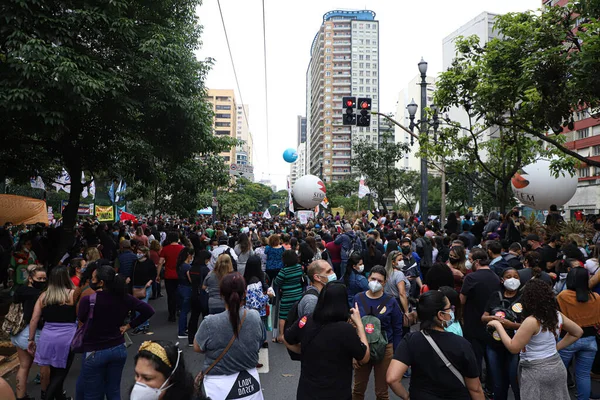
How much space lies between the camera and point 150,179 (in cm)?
1534

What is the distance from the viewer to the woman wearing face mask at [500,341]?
4.79 meters

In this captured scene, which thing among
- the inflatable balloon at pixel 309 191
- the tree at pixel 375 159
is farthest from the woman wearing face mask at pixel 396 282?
the tree at pixel 375 159

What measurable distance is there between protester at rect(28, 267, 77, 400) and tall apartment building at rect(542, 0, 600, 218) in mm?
42452

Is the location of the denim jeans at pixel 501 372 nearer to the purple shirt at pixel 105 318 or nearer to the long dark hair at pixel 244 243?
→ the purple shirt at pixel 105 318

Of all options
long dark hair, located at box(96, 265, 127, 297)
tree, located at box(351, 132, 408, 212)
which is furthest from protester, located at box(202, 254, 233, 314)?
tree, located at box(351, 132, 408, 212)

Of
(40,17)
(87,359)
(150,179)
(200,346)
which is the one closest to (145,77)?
(40,17)

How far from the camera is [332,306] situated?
3.44m

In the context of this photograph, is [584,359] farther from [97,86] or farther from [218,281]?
[97,86]

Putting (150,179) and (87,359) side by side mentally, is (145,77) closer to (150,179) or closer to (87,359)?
(150,179)

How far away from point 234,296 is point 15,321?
3.33 metres

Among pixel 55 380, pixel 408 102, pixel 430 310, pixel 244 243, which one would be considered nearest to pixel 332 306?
pixel 430 310

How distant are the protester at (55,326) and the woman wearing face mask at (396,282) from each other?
12.5ft

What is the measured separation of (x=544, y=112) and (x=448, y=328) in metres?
7.92

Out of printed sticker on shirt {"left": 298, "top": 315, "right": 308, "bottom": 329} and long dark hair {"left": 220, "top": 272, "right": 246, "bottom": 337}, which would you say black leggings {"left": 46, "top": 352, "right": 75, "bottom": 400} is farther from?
printed sticker on shirt {"left": 298, "top": 315, "right": 308, "bottom": 329}
